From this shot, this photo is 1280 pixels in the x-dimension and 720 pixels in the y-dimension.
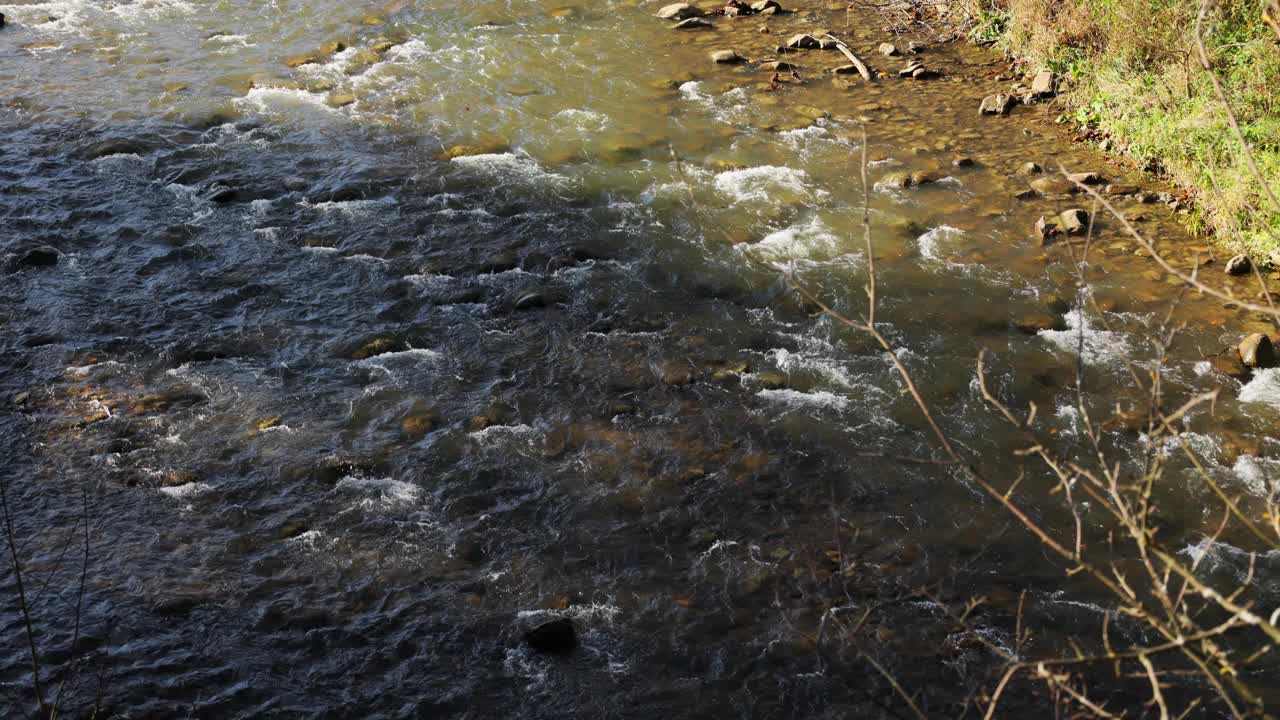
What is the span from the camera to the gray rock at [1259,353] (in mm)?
8938

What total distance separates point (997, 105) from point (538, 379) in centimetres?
690

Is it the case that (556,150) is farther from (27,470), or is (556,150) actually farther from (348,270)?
(27,470)

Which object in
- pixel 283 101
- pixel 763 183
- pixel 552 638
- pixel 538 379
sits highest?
pixel 283 101

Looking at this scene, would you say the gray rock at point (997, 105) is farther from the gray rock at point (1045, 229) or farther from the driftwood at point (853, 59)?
the gray rock at point (1045, 229)

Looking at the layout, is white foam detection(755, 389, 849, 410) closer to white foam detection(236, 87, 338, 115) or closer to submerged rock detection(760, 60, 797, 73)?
submerged rock detection(760, 60, 797, 73)

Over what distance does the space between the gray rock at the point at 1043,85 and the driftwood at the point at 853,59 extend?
75.9 inches

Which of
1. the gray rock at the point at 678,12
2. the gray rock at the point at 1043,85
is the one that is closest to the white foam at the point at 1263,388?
the gray rock at the point at 1043,85

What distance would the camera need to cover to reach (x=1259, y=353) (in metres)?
8.95

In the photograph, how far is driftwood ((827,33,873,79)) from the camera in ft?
45.9

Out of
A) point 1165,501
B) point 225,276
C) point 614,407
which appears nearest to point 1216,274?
point 1165,501

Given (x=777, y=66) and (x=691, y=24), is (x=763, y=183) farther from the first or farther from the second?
(x=691, y=24)

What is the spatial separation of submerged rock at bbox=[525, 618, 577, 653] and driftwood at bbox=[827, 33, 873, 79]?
930 centimetres

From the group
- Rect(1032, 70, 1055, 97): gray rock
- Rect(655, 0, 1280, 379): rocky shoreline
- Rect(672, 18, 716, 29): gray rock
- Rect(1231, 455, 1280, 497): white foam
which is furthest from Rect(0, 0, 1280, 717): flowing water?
Rect(672, 18, 716, 29): gray rock

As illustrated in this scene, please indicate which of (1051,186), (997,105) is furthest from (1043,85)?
(1051,186)
